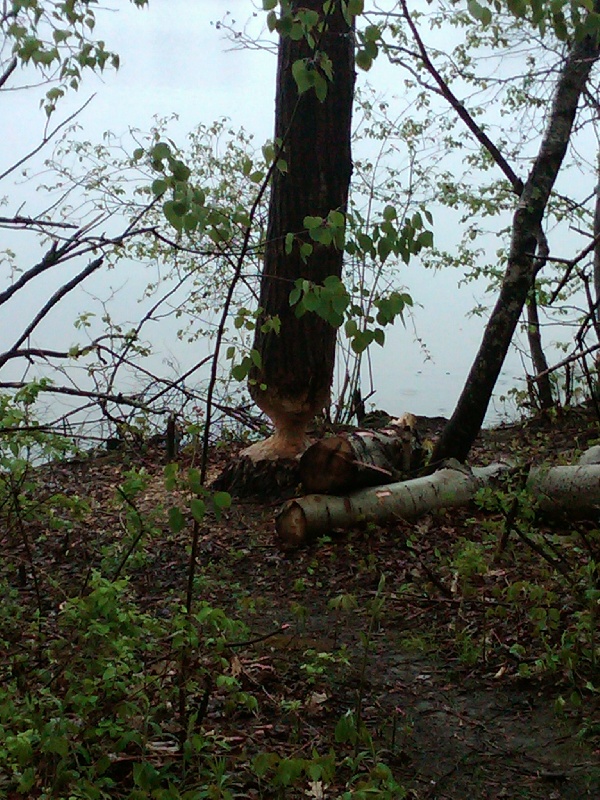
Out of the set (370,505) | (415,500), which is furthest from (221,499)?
(415,500)

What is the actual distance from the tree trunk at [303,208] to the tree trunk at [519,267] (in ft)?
3.26

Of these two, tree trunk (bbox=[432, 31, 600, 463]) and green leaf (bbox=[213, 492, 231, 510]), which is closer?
green leaf (bbox=[213, 492, 231, 510])

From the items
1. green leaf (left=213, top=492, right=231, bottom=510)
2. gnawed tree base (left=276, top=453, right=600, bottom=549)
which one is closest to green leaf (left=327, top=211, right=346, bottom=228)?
green leaf (left=213, top=492, right=231, bottom=510)

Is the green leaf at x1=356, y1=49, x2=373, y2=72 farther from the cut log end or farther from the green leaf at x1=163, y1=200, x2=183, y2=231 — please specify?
the cut log end

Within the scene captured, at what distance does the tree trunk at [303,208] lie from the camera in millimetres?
5500

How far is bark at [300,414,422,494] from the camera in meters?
5.14

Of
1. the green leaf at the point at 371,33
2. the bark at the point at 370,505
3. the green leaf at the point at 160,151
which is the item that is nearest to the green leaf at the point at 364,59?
the green leaf at the point at 371,33

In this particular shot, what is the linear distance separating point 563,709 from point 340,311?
1715mm

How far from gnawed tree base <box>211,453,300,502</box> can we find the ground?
0.21m

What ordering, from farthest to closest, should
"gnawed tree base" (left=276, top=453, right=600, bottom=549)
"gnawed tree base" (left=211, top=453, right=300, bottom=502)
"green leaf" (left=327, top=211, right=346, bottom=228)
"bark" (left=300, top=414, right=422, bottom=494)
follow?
"gnawed tree base" (left=211, top=453, right=300, bottom=502) → "bark" (left=300, top=414, right=422, bottom=494) → "gnawed tree base" (left=276, top=453, right=600, bottom=549) → "green leaf" (left=327, top=211, right=346, bottom=228)

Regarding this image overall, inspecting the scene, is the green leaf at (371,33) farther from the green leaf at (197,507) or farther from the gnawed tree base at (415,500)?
the gnawed tree base at (415,500)

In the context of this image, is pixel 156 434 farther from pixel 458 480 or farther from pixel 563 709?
pixel 563 709

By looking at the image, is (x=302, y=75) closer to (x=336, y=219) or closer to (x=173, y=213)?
(x=336, y=219)

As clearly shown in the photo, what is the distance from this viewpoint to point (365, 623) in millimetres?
3887
